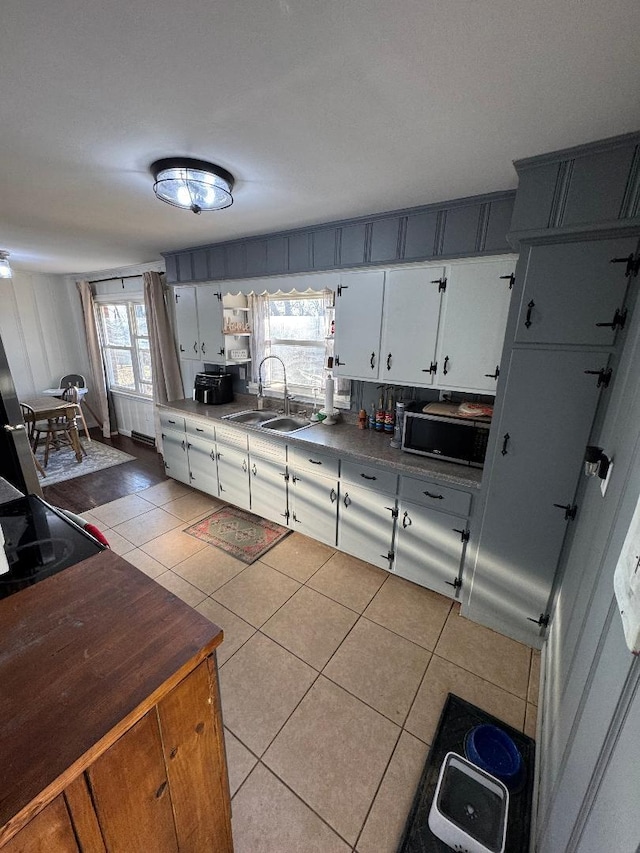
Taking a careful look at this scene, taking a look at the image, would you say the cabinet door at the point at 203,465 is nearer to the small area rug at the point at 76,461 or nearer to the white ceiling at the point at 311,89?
the small area rug at the point at 76,461

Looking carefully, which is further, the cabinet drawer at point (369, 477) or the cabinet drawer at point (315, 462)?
the cabinet drawer at point (315, 462)

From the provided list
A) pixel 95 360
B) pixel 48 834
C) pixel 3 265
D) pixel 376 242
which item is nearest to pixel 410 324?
pixel 376 242

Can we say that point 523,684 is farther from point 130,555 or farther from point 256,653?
point 130,555

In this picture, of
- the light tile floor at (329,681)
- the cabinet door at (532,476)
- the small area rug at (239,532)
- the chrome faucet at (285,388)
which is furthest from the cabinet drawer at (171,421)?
the cabinet door at (532,476)

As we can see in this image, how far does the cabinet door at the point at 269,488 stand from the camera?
284cm

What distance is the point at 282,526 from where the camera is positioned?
10.0ft

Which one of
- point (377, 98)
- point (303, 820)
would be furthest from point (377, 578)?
point (377, 98)

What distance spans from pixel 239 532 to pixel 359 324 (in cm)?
197

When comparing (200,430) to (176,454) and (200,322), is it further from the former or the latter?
(200,322)

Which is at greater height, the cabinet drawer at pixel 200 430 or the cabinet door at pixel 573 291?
the cabinet door at pixel 573 291

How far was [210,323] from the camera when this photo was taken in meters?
3.35

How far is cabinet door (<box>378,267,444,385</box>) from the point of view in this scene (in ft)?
7.22

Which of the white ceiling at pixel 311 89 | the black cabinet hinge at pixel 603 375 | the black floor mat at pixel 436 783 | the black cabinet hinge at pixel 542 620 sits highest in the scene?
the white ceiling at pixel 311 89

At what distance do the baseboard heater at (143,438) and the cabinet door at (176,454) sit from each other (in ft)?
4.98
